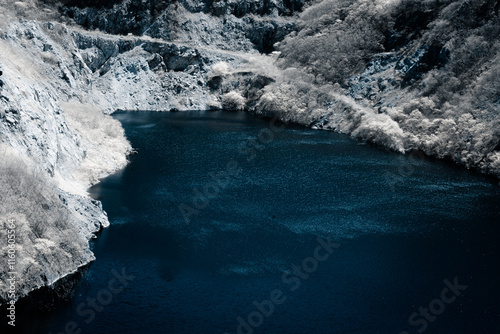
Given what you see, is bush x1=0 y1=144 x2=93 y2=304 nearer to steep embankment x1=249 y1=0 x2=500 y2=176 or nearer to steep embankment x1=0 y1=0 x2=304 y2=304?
steep embankment x1=0 y1=0 x2=304 y2=304

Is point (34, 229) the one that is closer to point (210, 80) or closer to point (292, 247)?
point (292, 247)

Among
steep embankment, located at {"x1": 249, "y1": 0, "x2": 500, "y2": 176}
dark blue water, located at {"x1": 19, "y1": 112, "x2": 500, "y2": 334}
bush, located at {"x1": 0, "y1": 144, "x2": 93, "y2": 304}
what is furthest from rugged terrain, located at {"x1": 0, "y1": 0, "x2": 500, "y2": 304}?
dark blue water, located at {"x1": 19, "y1": 112, "x2": 500, "y2": 334}

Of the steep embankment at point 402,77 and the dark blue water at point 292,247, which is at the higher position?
the steep embankment at point 402,77

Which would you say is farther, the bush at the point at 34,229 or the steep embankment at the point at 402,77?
the steep embankment at the point at 402,77

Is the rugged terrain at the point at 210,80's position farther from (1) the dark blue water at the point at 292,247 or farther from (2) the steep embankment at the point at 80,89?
(1) the dark blue water at the point at 292,247

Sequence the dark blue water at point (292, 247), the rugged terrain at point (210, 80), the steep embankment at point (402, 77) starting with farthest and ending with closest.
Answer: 1. the steep embankment at point (402, 77)
2. the rugged terrain at point (210, 80)
3. the dark blue water at point (292, 247)

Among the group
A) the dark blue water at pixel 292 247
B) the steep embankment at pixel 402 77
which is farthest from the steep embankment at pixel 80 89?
the steep embankment at pixel 402 77

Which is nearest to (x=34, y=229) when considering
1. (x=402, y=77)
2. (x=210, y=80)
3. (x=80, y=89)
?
(x=80, y=89)
